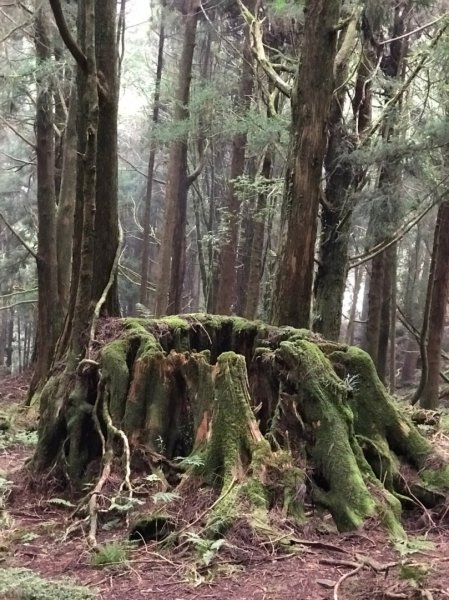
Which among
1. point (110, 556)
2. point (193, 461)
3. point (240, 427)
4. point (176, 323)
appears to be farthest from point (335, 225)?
point (110, 556)

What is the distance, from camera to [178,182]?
1681cm

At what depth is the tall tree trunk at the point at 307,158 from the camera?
776cm

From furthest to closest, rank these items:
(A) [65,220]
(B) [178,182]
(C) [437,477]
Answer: (B) [178,182] < (A) [65,220] < (C) [437,477]

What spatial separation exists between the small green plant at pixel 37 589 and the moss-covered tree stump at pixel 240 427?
106 centimetres

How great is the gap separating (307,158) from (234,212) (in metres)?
8.79

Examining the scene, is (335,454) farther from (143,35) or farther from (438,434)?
(143,35)

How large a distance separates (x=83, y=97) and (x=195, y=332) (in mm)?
2865

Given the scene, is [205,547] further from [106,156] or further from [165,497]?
[106,156]

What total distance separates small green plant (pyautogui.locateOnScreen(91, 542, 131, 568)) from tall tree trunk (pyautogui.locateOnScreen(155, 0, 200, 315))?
11375 mm

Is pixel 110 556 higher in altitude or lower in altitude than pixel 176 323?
lower

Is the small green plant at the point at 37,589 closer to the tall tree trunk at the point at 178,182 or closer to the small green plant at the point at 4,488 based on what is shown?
the small green plant at the point at 4,488

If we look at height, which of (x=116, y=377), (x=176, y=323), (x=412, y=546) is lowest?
(x=412, y=546)

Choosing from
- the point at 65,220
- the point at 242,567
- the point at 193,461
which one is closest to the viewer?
the point at 242,567

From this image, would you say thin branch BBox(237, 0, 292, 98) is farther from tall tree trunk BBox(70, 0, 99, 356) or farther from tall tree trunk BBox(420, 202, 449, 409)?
tall tree trunk BBox(420, 202, 449, 409)
